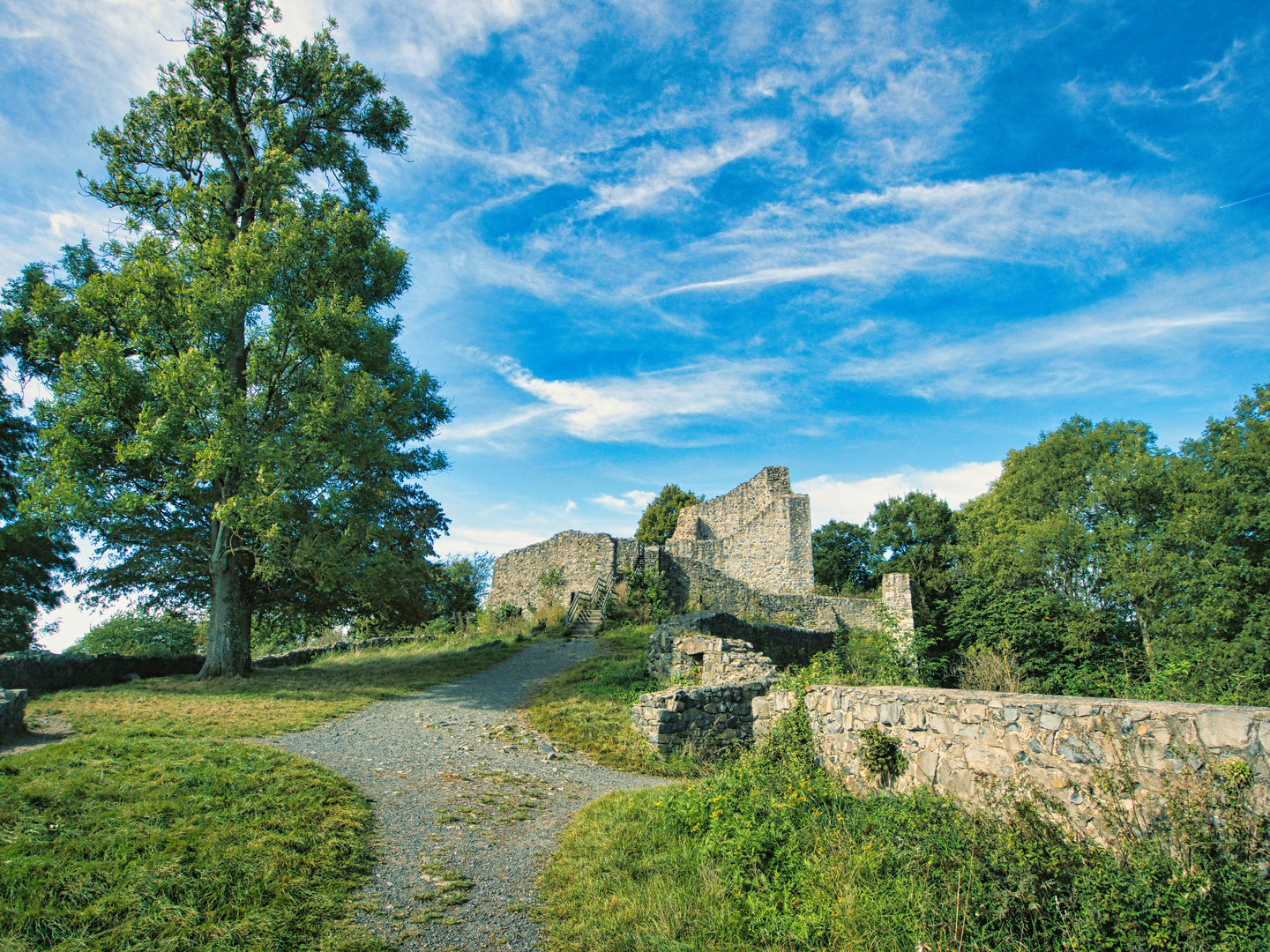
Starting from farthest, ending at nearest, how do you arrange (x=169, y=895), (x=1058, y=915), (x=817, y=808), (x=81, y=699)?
(x=81, y=699) < (x=817, y=808) < (x=169, y=895) < (x=1058, y=915)

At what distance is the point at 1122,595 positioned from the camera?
2416cm

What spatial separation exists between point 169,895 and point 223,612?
12.2 metres

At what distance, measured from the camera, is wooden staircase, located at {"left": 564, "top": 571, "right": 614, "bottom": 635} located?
2147 cm

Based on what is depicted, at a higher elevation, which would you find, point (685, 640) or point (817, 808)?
point (685, 640)

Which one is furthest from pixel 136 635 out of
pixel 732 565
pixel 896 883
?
pixel 896 883

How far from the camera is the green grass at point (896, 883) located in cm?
322

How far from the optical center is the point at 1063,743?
435 centimetres

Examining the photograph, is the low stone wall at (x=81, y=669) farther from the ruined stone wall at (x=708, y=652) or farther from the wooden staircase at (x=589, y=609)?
the ruined stone wall at (x=708, y=652)

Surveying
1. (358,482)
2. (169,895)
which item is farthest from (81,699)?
(169,895)

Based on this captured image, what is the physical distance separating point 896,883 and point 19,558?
22.9 meters

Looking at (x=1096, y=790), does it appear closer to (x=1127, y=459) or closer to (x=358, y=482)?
(x=358, y=482)

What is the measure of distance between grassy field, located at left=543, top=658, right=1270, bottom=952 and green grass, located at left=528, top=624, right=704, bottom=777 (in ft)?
10.4

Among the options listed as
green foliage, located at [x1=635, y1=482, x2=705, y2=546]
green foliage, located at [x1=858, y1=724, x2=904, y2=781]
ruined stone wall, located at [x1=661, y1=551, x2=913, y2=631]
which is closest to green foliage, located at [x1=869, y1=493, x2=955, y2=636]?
ruined stone wall, located at [x1=661, y1=551, x2=913, y2=631]

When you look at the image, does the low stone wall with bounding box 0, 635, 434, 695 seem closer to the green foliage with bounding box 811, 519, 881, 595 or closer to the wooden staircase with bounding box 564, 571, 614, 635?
the wooden staircase with bounding box 564, 571, 614, 635
